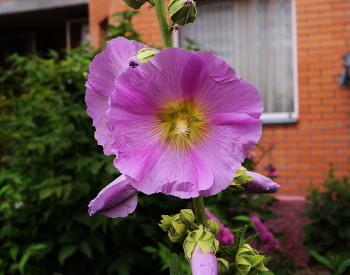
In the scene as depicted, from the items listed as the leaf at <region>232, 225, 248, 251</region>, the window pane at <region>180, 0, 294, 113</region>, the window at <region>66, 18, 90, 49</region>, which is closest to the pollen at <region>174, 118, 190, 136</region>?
the leaf at <region>232, 225, 248, 251</region>

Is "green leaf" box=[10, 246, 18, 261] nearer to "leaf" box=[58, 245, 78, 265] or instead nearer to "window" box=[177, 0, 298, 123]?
"leaf" box=[58, 245, 78, 265]

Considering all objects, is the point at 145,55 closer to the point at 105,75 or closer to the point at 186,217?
the point at 105,75

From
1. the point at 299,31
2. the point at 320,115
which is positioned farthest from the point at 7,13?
the point at 320,115

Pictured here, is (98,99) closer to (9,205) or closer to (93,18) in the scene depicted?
(9,205)

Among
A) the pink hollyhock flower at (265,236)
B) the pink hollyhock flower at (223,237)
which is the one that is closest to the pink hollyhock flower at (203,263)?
the pink hollyhock flower at (223,237)

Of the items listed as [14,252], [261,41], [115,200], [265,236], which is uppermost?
[261,41]

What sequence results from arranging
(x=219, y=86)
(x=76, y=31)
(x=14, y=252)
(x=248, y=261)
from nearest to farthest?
(x=219, y=86) → (x=248, y=261) → (x=14, y=252) → (x=76, y=31)

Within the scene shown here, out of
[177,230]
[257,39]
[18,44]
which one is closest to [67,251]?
[177,230]

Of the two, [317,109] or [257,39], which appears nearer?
[317,109]
